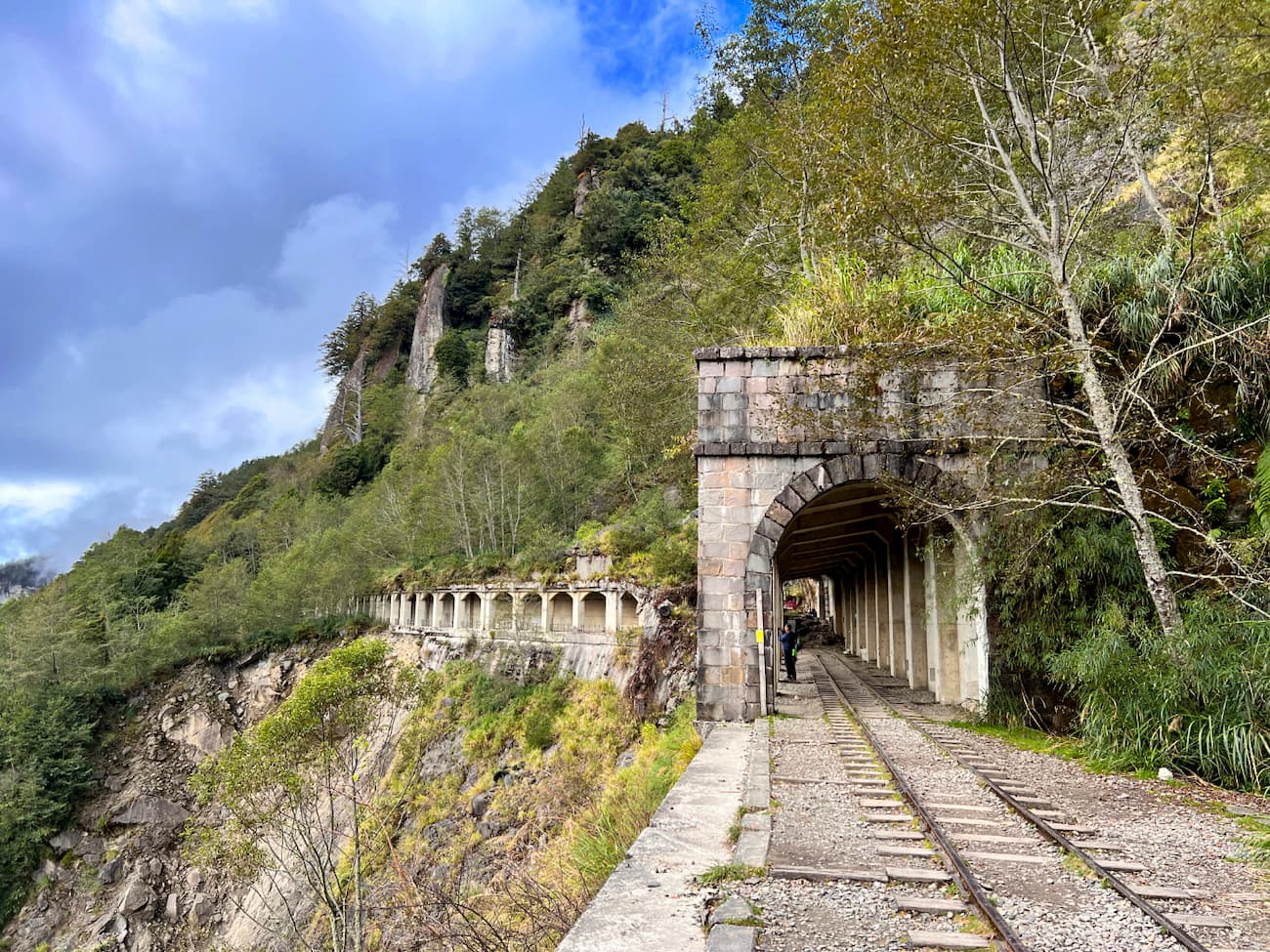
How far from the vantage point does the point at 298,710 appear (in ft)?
54.9

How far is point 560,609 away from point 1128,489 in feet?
69.3

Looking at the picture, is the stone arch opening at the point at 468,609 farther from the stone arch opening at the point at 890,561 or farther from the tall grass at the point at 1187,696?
the tall grass at the point at 1187,696

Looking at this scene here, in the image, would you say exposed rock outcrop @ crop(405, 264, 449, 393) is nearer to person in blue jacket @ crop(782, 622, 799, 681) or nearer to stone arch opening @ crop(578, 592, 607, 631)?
stone arch opening @ crop(578, 592, 607, 631)

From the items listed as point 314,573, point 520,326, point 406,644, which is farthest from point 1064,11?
point 520,326

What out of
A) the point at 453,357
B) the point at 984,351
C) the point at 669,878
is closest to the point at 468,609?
the point at 984,351

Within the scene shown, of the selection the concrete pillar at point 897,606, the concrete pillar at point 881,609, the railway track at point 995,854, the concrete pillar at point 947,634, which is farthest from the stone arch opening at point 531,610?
the railway track at point 995,854

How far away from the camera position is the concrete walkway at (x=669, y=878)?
331cm

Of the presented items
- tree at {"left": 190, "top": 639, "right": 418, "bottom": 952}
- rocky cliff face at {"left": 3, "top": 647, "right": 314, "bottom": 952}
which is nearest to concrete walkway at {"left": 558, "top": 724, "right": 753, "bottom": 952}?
tree at {"left": 190, "top": 639, "right": 418, "bottom": 952}

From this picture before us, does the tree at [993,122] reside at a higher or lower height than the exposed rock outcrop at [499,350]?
lower

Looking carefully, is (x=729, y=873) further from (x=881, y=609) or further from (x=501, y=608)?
(x=501, y=608)

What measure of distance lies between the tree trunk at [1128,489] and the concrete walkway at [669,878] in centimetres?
482

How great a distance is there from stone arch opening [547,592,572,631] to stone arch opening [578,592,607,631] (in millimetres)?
1046

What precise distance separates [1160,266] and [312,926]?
2461 centimetres

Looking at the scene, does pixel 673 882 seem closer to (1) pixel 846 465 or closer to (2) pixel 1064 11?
(1) pixel 846 465
